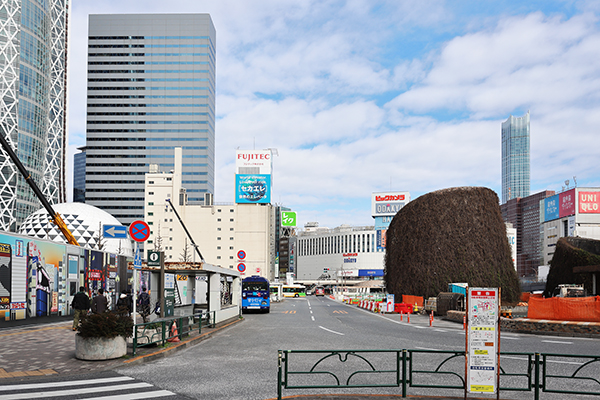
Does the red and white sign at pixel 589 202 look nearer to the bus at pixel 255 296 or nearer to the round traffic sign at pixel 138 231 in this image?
the bus at pixel 255 296

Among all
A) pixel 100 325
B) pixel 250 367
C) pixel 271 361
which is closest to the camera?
pixel 250 367

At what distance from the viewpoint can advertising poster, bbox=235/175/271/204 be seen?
144 metres

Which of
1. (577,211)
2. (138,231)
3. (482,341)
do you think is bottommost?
(482,341)

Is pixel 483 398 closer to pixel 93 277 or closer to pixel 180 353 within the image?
pixel 180 353

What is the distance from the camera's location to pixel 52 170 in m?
113

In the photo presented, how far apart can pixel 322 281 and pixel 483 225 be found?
449 ft

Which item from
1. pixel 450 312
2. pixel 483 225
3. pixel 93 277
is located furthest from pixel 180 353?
pixel 483 225

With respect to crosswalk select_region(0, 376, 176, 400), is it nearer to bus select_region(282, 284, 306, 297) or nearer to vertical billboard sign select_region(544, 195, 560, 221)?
bus select_region(282, 284, 306, 297)

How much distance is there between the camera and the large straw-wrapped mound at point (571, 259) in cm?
5300

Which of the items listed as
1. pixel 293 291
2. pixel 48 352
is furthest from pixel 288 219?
pixel 48 352

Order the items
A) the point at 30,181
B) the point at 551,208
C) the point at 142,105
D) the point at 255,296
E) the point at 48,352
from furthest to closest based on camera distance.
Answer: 1. the point at 142,105
2. the point at 551,208
3. the point at 255,296
4. the point at 30,181
5. the point at 48,352

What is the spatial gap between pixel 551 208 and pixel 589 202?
1071cm

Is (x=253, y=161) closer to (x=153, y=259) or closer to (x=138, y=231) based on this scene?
(x=153, y=259)

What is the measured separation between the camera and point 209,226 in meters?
150
